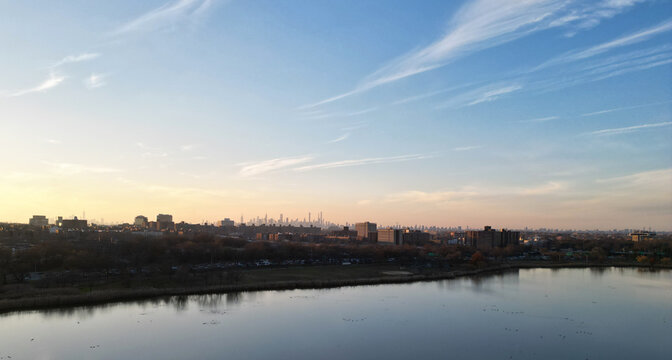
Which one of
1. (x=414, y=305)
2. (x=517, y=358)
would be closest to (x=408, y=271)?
(x=414, y=305)

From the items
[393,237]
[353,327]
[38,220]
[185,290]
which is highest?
[38,220]

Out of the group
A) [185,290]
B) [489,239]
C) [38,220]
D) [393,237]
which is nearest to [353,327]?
[185,290]

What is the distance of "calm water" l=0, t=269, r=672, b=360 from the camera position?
445 inches

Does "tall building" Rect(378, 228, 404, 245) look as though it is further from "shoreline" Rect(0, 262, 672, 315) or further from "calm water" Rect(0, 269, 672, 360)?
"calm water" Rect(0, 269, 672, 360)

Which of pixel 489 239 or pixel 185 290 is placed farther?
pixel 489 239

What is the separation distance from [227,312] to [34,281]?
860cm

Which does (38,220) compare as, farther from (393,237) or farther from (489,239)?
(489,239)

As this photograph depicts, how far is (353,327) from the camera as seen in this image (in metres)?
13.7

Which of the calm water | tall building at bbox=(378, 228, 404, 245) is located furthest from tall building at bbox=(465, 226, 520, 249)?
the calm water

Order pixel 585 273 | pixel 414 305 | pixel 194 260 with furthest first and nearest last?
pixel 585 273
pixel 194 260
pixel 414 305

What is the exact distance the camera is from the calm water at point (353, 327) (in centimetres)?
1130

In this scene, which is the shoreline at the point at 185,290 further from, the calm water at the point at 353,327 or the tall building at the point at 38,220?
the tall building at the point at 38,220

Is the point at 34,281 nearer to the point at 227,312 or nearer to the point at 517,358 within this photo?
the point at 227,312

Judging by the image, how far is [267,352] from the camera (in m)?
11.2
